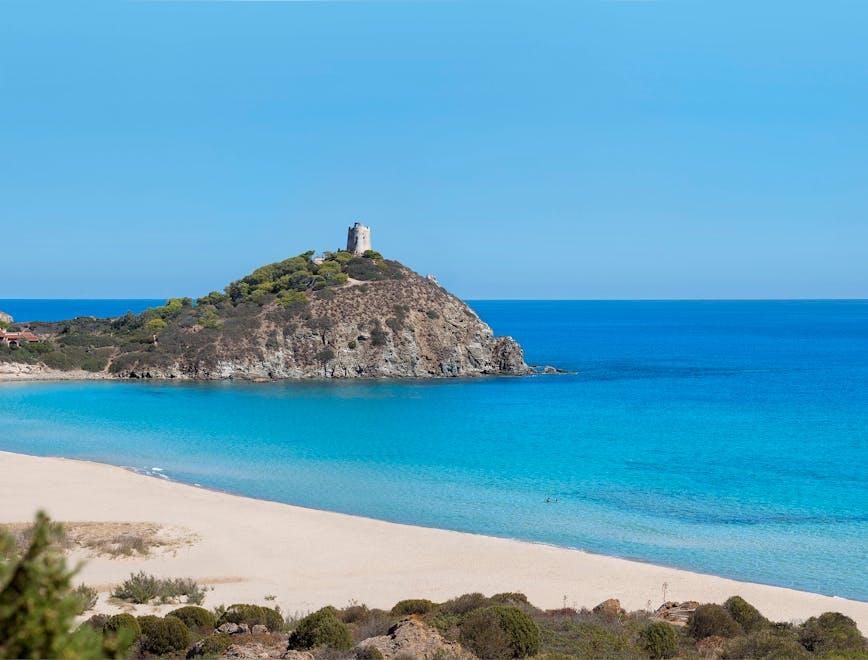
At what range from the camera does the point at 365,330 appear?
2997 inches

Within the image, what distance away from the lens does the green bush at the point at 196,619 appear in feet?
48.8

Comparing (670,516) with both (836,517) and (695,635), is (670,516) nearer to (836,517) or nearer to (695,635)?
(836,517)

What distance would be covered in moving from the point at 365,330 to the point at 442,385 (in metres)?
10.9

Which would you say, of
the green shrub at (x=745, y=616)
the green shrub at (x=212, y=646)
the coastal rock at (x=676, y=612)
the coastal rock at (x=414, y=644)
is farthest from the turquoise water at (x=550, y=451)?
the green shrub at (x=212, y=646)

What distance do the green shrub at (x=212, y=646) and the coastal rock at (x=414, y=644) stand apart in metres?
2.23

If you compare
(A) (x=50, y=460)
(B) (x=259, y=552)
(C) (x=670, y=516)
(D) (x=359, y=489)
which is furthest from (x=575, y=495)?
(A) (x=50, y=460)

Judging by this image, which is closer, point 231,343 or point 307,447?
point 307,447

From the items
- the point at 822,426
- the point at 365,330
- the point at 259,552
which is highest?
the point at 365,330

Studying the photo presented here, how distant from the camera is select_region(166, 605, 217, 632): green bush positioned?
48.8 ft

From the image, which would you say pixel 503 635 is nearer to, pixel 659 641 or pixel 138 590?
pixel 659 641

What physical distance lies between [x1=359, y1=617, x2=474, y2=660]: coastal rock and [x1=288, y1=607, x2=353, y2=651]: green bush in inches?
13.0

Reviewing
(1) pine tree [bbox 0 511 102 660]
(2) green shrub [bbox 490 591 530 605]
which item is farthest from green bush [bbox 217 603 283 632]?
(1) pine tree [bbox 0 511 102 660]

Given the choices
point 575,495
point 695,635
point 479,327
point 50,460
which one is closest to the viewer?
point 695,635

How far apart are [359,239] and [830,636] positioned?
8471cm
